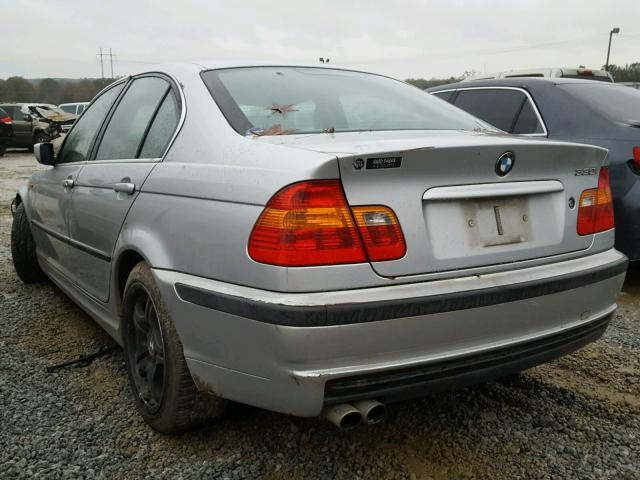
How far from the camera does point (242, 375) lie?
185 centimetres

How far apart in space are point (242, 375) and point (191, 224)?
21.1 inches

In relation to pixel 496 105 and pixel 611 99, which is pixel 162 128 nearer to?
pixel 496 105

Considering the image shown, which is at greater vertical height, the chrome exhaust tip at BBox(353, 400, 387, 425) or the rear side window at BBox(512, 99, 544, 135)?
the rear side window at BBox(512, 99, 544, 135)

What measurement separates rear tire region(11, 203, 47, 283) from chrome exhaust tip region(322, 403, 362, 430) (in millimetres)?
3270

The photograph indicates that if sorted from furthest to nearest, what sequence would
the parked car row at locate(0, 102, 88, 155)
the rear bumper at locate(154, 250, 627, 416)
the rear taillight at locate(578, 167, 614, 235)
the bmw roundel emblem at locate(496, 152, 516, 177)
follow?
the parked car row at locate(0, 102, 88, 155) < the rear taillight at locate(578, 167, 614, 235) < the bmw roundel emblem at locate(496, 152, 516, 177) < the rear bumper at locate(154, 250, 627, 416)

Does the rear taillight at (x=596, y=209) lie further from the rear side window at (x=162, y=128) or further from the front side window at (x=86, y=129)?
the front side window at (x=86, y=129)

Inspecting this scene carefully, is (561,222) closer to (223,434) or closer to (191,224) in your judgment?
(191,224)

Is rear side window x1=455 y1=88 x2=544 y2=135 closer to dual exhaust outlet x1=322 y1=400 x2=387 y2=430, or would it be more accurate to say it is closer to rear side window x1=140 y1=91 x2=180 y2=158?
rear side window x1=140 y1=91 x2=180 y2=158

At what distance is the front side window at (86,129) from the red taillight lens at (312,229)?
195 centimetres

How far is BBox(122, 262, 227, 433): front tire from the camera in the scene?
213cm

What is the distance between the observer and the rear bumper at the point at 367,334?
5.52ft

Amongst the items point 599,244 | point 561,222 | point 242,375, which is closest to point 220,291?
point 242,375

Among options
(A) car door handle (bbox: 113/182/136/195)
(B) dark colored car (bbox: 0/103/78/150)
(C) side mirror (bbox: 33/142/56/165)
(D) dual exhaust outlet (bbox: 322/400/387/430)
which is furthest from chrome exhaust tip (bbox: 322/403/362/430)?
(B) dark colored car (bbox: 0/103/78/150)

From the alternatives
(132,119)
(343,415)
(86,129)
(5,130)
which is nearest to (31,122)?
(5,130)
